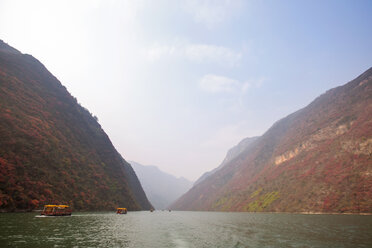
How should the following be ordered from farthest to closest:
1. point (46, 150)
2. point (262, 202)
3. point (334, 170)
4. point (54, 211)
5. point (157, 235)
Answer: point (262, 202)
point (334, 170)
point (46, 150)
point (54, 211)
point (157, 235)

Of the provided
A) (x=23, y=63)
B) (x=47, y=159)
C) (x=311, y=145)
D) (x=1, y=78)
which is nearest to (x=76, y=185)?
(x=47, y=159)

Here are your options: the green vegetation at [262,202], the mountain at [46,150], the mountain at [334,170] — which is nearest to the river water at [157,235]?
the mountain at [46,150]

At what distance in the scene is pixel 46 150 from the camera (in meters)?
87.4

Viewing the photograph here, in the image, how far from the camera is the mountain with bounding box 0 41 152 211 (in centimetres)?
6851

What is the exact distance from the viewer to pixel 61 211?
63.0 m

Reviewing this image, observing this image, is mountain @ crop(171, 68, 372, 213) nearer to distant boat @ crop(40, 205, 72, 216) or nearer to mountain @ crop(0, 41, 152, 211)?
mountain @ crop(0, 41, 152, 211)

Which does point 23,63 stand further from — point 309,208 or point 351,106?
point 351,106

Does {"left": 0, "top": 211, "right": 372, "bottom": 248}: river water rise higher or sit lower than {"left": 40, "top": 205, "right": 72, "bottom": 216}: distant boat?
lower

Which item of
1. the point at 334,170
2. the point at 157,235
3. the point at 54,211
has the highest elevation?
the point at 334,170

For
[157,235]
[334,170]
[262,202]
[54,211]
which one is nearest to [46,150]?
[54,211]

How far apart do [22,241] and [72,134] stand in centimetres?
10812

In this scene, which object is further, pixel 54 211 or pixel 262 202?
pixel 262 202

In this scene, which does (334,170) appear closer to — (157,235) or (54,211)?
(157,235)

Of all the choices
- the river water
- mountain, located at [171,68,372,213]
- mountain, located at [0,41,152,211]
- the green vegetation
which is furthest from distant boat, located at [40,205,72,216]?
the green vegetation
